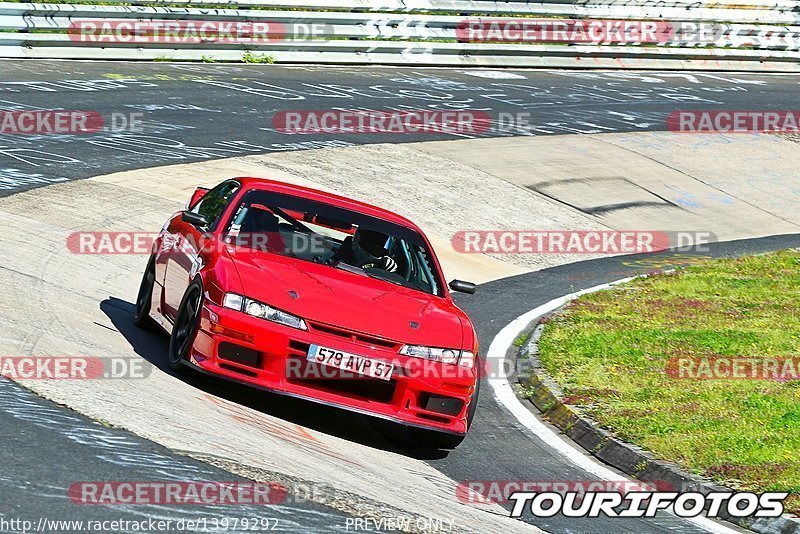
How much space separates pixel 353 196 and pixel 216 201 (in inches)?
267

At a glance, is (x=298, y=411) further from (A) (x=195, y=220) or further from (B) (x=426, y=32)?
(B) (x=426, y=32)

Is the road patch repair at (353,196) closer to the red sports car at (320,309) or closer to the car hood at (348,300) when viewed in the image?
the red sports car at (320,309)

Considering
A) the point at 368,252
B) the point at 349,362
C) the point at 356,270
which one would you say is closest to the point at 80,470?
the point at 349,362

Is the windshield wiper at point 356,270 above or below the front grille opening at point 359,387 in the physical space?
above

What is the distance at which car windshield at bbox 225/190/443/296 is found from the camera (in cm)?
907

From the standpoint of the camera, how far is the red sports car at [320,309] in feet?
25.8

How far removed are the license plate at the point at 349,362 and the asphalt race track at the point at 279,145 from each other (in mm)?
602

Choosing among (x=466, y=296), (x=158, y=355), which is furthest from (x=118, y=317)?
(x=466, y=296)

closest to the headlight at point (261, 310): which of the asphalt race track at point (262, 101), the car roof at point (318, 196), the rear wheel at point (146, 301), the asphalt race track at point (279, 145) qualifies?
the asphalt race track at point (279, 145)

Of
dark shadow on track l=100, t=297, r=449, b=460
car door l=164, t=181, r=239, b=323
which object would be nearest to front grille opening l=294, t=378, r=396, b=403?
dark shadow on track l=100, t=297, r=449, b=460

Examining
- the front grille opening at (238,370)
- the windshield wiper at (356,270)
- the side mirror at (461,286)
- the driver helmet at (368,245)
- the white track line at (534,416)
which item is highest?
the driver helmet at (368,245)

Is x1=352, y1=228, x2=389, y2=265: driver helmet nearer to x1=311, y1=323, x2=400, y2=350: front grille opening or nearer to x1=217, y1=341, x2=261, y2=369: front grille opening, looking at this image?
x1=311, y1=323, x2=400, y2=350: front grille opening

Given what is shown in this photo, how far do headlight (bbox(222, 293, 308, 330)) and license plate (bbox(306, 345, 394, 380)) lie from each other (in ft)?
0.60

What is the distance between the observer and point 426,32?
25.0 m
